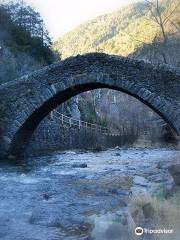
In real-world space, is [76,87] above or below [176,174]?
above

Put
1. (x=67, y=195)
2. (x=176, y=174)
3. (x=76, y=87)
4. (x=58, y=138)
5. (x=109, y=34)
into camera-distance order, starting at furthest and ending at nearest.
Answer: (x=109, y=34)
(x=58, y=138)
(x=76, y=87)
(x=67, y=195)
(x=176, y=174)

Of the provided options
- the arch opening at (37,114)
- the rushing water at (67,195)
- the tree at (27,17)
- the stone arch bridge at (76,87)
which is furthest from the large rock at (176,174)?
the tree at (27,17)

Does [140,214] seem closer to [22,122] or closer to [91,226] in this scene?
[91,226]

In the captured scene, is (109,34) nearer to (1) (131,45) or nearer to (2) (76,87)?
(1) (131,45)

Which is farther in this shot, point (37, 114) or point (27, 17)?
point (27, 17)

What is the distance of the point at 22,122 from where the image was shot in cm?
1620

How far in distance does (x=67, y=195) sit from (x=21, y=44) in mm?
20651

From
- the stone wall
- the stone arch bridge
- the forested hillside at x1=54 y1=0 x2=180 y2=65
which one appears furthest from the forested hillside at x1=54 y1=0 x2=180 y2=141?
the stone arch bridge

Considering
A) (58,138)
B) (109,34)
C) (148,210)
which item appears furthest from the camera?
(109,34)

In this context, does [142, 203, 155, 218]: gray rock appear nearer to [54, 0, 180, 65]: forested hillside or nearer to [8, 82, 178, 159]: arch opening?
[8, 82, 178, 159]: arch opening

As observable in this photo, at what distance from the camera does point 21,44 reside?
28859 millimetres

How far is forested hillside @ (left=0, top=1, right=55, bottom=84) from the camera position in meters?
23.7

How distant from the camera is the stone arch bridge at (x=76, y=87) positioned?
13328mm

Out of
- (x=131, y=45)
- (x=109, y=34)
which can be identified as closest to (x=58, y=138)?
(x=131, y=45)
